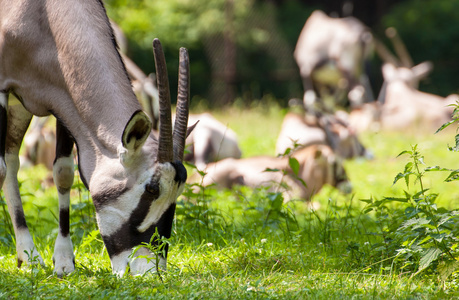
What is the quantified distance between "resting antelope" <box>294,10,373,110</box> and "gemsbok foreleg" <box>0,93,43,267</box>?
10788 millimetres

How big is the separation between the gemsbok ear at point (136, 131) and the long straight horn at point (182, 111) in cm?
21

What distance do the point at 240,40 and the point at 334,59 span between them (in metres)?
4.46

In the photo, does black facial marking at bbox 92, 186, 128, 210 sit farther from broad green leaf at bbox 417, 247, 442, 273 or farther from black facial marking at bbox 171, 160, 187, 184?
broad green leaf at bbox 417, 247, 442, 273

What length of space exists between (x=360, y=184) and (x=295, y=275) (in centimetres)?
507

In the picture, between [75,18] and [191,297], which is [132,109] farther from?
[191,297]

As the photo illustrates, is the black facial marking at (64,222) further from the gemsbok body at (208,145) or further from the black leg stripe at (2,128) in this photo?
the gemsbok body at (208,145)

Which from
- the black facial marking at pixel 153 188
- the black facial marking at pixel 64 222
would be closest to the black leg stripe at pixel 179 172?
the black facial marking at pixel 153 188

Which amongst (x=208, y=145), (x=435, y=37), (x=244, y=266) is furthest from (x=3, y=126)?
(x=435, y=37)

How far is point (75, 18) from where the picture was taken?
3.87m

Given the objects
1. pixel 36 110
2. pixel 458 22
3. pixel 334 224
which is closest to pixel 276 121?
pixel 458 22

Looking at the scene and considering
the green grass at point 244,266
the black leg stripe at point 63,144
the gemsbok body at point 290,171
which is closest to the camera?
the green grass at point 244,266

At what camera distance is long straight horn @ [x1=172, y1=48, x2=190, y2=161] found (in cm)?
357

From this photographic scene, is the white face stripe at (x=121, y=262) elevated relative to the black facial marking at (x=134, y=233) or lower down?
lower down

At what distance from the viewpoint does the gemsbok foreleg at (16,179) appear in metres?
4.12
